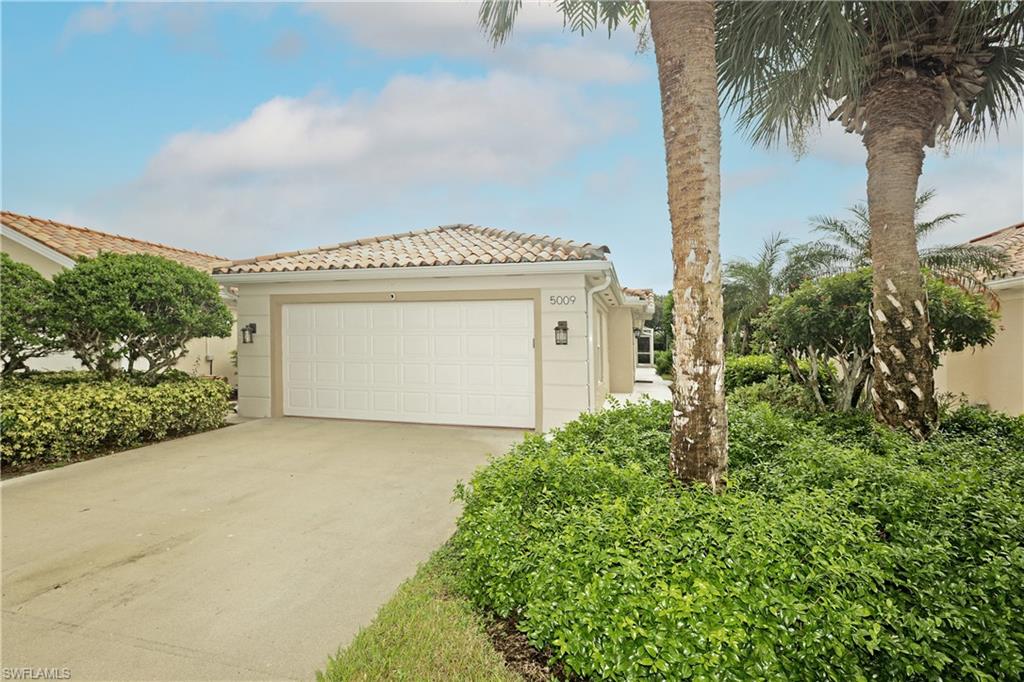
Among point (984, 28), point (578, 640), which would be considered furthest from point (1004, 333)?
point (578, 640)

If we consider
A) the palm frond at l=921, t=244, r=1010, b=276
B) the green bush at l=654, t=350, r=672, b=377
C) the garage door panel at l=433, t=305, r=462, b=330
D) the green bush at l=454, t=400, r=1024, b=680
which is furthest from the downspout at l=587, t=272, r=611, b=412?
the green bush at l=654, t=350, r=672, b=377

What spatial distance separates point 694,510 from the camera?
3039 mm

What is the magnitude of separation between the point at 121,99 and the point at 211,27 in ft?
8.20

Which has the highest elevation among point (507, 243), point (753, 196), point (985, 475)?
point (753, 196)

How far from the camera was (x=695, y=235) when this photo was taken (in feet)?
12.5

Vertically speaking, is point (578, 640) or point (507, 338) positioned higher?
point (507, 338)

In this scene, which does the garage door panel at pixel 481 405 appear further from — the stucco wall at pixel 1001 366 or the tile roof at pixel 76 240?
the stucco wall at pixel 1001 366

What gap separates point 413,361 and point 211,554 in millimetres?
6115

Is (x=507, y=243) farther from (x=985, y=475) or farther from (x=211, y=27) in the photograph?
(x=985, y=475)

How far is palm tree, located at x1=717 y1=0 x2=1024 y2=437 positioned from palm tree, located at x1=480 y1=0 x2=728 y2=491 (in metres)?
2.69

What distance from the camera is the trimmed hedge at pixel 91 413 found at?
656cm

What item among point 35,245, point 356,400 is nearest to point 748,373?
point 356,400

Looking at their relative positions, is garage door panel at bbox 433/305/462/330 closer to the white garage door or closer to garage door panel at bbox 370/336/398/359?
the white garage door

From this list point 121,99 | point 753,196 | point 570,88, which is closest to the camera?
point 121,99
